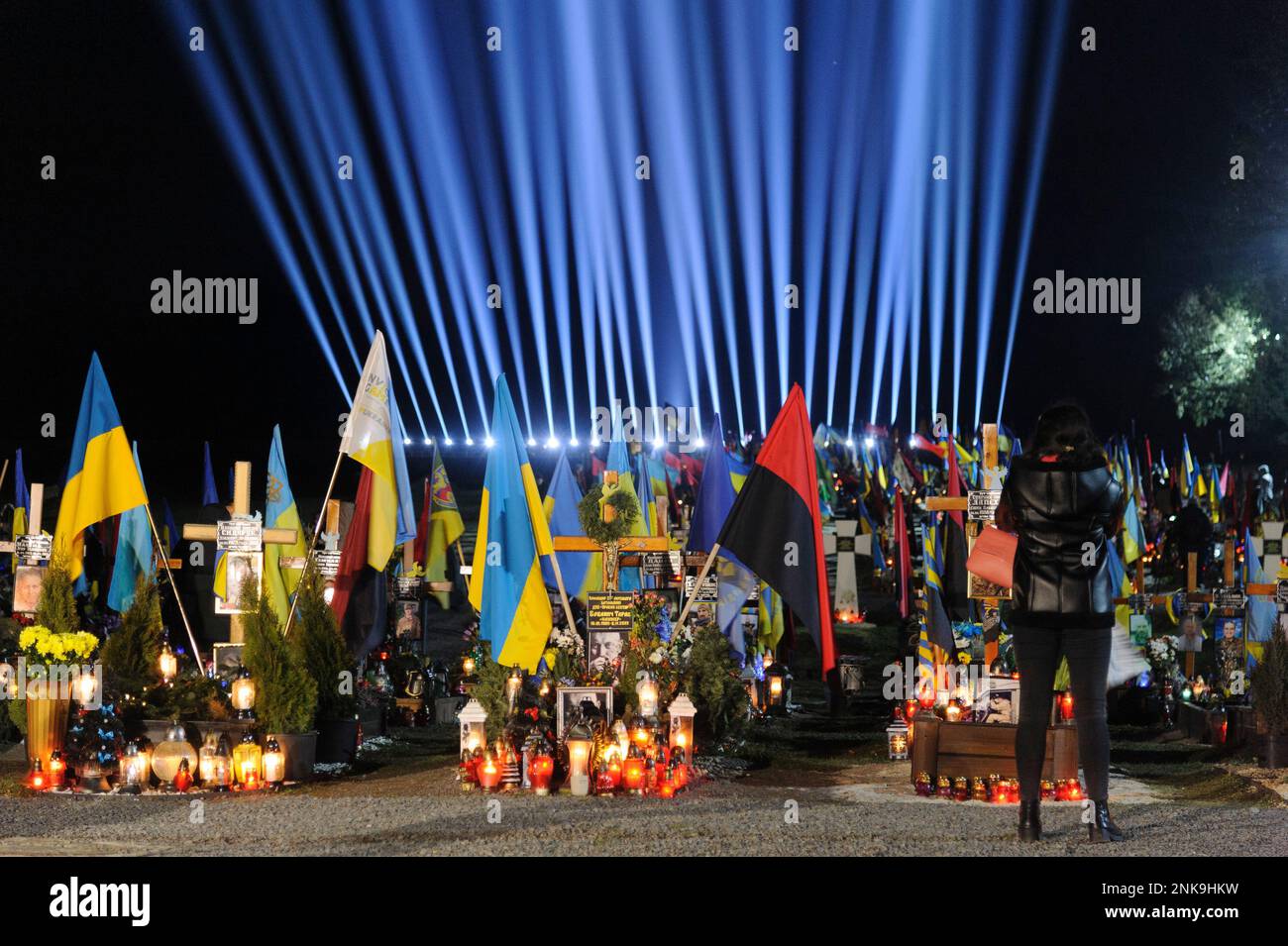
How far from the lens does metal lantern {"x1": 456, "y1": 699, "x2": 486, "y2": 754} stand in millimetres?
11328

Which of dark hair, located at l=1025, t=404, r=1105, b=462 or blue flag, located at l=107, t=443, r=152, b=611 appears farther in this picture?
blue flag, located at l=107, t=443, r=152, b=611

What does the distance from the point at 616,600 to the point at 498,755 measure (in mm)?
1588

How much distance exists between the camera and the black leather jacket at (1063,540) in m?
7.01

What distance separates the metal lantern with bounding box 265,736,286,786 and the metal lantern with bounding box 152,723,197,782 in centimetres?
54

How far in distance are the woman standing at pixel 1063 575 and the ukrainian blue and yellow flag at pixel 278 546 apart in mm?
10323

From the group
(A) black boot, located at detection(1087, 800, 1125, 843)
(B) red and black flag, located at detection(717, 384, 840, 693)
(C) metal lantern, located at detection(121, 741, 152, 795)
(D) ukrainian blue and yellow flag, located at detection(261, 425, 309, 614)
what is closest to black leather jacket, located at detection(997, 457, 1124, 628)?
(A) black boot, located at detection(1087, 800, 1125, 843)

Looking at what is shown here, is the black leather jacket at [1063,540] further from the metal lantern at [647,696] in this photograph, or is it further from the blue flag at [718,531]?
the blue flag at [718,531]

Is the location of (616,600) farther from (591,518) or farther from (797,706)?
(797,706)

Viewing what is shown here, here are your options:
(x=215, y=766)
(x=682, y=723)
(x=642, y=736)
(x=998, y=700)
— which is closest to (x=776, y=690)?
(x=682, y=723)

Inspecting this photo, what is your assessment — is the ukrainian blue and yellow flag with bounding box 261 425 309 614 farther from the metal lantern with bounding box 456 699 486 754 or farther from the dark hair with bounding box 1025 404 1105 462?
the dark hair with bounding box 1025 404 1105 462

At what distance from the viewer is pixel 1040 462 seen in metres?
7.16

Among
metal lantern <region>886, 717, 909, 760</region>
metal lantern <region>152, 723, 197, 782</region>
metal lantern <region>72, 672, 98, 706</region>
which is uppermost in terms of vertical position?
metal lantern <region>72, 672, 98, 706</region>

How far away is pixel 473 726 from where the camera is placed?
37.7 feet
